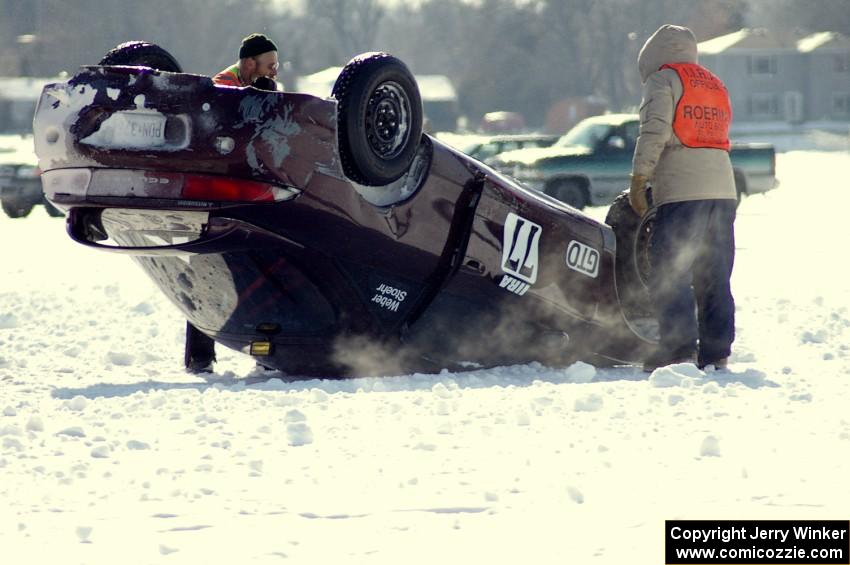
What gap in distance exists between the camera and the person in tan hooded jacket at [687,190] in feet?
21.6

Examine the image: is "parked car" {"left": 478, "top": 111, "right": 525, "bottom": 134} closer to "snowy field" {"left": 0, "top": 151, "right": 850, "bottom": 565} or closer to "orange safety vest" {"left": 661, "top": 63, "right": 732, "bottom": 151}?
"orange safety vest" {"left": 661, "top": 63, "right": 732, "bottom": 151}

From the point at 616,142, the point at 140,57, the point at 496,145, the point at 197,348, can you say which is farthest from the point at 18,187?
the point at 140,57

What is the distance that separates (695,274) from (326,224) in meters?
2.11

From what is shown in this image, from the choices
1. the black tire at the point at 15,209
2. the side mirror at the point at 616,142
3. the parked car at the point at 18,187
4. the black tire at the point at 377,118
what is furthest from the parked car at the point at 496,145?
the black tire at the point at 377,118

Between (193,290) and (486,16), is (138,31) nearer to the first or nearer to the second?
(486,16)

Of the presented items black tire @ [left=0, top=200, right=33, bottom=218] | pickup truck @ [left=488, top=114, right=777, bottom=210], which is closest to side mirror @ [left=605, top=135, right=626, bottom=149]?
pickup truck @ [left=488, top=114, right=777, bottom=210]

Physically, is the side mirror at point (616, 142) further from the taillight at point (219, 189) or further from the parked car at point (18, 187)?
the taillight at point (219, 189)

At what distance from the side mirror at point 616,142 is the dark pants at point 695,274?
14556 mm

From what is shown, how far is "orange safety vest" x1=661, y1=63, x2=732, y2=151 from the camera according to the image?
6605 millimetres

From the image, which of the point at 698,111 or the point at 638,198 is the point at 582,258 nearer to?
the point at 638,198

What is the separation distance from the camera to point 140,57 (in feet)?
20.9

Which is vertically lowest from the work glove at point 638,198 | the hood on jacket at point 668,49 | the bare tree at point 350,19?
the work glove at point 638,198

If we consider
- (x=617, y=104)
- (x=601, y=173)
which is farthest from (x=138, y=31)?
(x=601, y=173)

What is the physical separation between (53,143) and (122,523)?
7.58 feet
